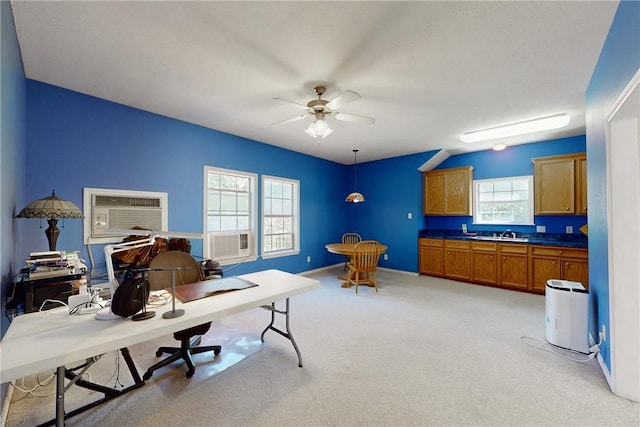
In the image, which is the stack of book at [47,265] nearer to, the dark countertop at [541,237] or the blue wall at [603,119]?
the blue wall at [603,119]

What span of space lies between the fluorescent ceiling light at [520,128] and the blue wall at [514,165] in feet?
3.13

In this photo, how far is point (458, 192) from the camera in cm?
521

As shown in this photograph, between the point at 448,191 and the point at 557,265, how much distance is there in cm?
208

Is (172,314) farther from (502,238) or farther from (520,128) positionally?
(502,238)

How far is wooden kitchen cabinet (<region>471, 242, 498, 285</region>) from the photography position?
4.54m

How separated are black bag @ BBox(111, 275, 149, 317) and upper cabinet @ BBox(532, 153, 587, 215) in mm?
5482

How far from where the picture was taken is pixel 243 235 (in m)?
4.47

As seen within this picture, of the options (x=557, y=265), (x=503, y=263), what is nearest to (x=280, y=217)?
(x=503, y=263)

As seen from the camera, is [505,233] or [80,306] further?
[505,233]

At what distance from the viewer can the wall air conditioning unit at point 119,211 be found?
115 inches

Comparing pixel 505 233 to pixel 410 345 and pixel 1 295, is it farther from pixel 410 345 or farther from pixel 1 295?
pixel 1 295

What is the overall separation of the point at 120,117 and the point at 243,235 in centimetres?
229

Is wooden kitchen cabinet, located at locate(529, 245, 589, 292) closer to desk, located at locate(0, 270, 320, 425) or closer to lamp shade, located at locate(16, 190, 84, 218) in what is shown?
desk, located at locate(0, 270, 320, 425)

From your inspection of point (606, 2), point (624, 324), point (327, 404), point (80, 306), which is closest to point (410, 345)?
point (327, 404)
